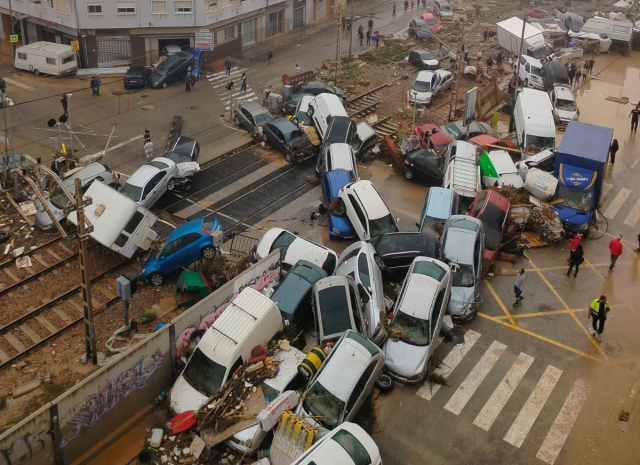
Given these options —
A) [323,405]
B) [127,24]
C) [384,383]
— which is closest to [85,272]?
[323,405]

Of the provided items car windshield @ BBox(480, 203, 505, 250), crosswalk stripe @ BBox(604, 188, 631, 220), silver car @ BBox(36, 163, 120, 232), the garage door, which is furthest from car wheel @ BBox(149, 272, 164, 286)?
the garage door

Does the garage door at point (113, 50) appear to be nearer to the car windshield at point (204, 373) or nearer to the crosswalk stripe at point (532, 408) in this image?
the car windshield at point (204, 373)

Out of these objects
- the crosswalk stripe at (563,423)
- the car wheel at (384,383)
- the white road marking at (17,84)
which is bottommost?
the white road marking at (17,84)

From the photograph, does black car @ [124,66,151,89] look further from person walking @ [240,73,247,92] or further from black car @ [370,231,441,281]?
black car @ [370,231,441,281]

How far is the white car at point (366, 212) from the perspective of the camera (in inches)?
821

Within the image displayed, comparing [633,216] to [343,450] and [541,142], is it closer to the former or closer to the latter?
[541,142]

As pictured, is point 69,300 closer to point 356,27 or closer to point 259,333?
point 259,333

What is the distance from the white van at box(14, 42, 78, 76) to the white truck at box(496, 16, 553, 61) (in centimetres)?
2615

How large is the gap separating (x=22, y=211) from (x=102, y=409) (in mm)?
11836

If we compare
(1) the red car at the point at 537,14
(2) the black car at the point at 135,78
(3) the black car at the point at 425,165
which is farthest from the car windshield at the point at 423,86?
(1) the red car at the point at 537,14

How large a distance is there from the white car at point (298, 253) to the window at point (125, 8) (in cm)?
2281

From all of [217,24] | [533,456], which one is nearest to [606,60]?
[217,24]

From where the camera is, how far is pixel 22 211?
75.2 ft

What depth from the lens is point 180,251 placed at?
19.3 metres
